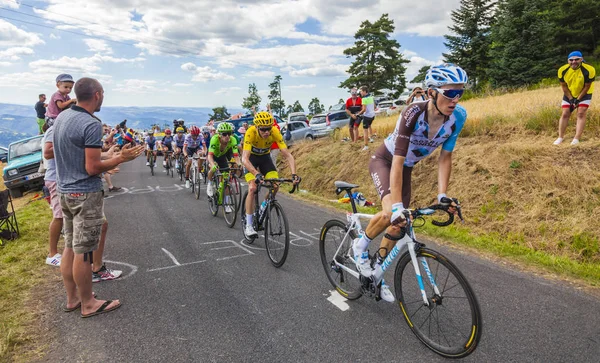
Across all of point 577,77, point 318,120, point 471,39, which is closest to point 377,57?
point 471,39

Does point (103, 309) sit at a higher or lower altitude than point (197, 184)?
higher

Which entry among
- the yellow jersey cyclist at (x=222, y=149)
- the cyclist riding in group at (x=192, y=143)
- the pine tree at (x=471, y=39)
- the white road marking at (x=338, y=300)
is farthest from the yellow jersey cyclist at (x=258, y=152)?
the pine tree at (x=471, y=39)

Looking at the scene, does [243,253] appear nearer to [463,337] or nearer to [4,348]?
[4,348]

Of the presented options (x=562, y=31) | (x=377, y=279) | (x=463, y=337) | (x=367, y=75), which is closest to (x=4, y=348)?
(x=377, y=279)

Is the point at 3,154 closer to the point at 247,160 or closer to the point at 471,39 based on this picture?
the point at 247,160

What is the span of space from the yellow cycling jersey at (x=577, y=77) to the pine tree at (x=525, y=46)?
24.5 metres

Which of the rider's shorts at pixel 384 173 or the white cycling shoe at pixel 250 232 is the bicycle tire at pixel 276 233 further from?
the rider's shorts at pixel 384 173

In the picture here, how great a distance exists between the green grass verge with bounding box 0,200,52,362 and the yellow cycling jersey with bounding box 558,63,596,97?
9.65 meters

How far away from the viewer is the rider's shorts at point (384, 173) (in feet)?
11.9

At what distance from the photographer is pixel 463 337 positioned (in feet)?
9.62

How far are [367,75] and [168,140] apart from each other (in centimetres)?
4949

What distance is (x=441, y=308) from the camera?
9.91 ft

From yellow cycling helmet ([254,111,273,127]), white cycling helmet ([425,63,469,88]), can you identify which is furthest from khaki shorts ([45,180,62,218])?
white cycling helmet ([425,63,469,88])

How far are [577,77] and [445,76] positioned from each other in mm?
6382
